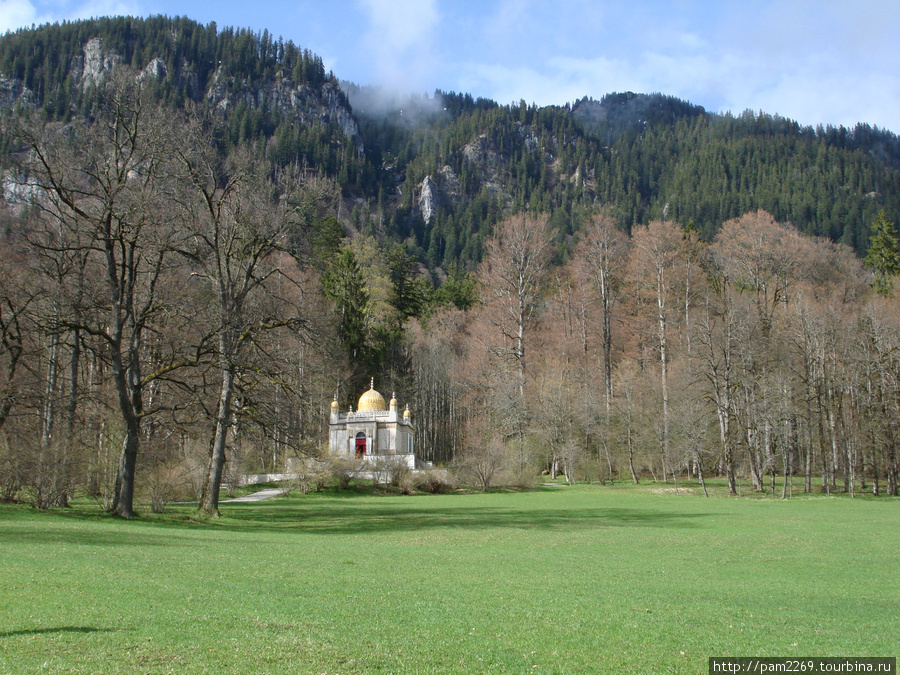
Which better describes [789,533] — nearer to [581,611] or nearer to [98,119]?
[581,611]

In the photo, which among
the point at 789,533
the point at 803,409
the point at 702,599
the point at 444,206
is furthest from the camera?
the point at 444,206

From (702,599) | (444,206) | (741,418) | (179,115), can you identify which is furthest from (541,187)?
(702,599)

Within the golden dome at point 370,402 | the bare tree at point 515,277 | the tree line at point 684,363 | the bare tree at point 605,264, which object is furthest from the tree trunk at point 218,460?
the golden dome at point 370,402

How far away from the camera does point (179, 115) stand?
71.9 ft

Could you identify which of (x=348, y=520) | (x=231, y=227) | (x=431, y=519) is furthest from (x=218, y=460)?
(x=231, y=227)

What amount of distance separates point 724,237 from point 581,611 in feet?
184

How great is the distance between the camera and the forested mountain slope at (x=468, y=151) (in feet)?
395

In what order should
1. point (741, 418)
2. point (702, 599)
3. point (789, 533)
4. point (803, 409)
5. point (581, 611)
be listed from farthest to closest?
point (803, 409)
point (741, 418)
point (789, 533)
point (702, 599)
point (581, 611)

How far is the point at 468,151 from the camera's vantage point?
551 feet

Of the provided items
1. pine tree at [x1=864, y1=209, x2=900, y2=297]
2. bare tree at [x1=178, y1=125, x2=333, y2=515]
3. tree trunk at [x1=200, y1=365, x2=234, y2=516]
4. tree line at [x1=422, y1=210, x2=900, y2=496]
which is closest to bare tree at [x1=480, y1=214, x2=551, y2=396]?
tree line at [x1=422, y1=210, x2=900, y2=496]

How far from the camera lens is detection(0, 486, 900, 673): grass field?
20.3 feet

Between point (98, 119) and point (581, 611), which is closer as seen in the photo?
point (581, 611)

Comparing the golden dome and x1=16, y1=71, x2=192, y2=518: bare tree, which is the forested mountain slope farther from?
x1=16, y1=71, x2=192, y2=518: bare tree

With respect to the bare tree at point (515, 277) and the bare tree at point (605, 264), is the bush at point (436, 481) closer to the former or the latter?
the bare tree at point (515, 277)
